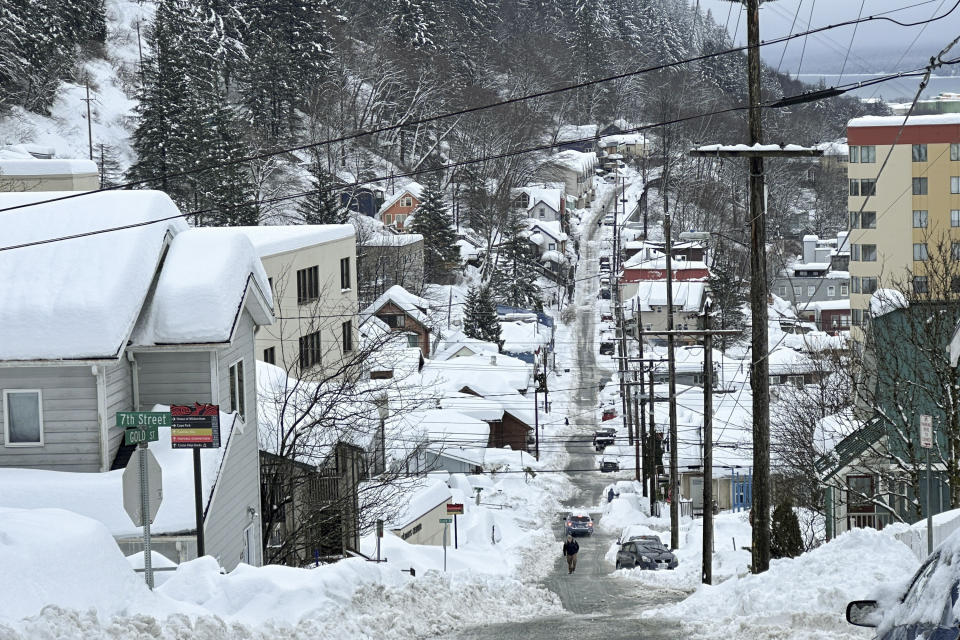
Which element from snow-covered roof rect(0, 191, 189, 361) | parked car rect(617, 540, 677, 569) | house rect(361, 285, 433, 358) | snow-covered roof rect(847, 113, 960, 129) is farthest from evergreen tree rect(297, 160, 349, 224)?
snow-covered roof rect(0, 191, 189, 361)

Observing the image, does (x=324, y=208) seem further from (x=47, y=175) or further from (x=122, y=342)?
(x=122, y=342)

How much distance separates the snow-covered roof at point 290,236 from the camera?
33.0m

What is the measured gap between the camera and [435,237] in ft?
274

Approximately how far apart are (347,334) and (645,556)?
44.0 feet

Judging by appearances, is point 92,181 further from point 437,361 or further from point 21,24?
point 21,24

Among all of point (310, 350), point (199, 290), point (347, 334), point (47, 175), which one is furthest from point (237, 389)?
point (47, 175)

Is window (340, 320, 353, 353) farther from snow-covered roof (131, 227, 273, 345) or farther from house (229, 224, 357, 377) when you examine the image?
snow-covered roof (131, 227, 273, 345)

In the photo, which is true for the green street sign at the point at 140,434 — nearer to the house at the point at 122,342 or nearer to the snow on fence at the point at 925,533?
the house at the point at 122,342

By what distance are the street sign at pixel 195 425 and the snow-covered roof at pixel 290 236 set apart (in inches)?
786

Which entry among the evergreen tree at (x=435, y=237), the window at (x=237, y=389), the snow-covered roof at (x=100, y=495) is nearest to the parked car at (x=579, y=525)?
the window at (x=237, y=389)

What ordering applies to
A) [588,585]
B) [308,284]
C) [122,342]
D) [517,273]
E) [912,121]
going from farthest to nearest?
Answer: [517,273] < [912,121] < [308,284] < [588,585] < [122,342]

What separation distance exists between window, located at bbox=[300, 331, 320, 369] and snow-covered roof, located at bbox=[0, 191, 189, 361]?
17567 millimetres

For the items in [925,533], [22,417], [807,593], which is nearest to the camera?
[807,593]

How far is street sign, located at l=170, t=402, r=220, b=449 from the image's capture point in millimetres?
11516
